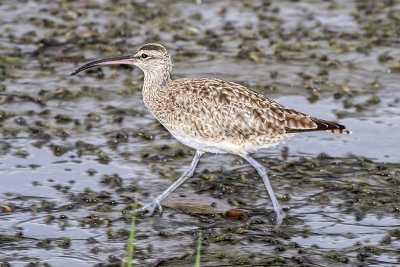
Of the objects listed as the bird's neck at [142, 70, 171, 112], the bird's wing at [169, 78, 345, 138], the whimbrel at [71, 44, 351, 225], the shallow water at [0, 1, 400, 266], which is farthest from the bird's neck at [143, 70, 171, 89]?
the shallow water at [0, 1, 400, 266]

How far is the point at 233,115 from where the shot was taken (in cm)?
1008

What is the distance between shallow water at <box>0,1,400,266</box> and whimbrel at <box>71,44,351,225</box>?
775 mm

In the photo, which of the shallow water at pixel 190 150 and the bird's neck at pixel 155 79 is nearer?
the shallow water at pixel 190 150

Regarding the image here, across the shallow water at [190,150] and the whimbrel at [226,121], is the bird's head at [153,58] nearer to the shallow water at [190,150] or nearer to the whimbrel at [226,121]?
the whimbrel at [226,121]

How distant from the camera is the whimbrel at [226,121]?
32.9 ft

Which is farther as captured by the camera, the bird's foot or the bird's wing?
the bird's foot

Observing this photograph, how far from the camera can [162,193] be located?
1052 cm

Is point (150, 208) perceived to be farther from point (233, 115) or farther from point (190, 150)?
point (190, 150)

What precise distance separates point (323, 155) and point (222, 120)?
2.84m

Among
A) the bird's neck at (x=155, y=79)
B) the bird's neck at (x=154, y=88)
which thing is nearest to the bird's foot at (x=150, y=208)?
the bird's neck at (x=154, y=88)

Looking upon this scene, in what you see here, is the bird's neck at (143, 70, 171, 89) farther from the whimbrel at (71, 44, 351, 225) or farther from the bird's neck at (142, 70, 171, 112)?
the whimbrel at (71, 44, 351, 225)

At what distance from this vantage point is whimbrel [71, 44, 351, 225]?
1002 cm

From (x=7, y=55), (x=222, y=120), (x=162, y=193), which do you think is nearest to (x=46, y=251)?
(x=162, y=193)

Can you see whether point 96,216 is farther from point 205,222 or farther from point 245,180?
point 245,180
